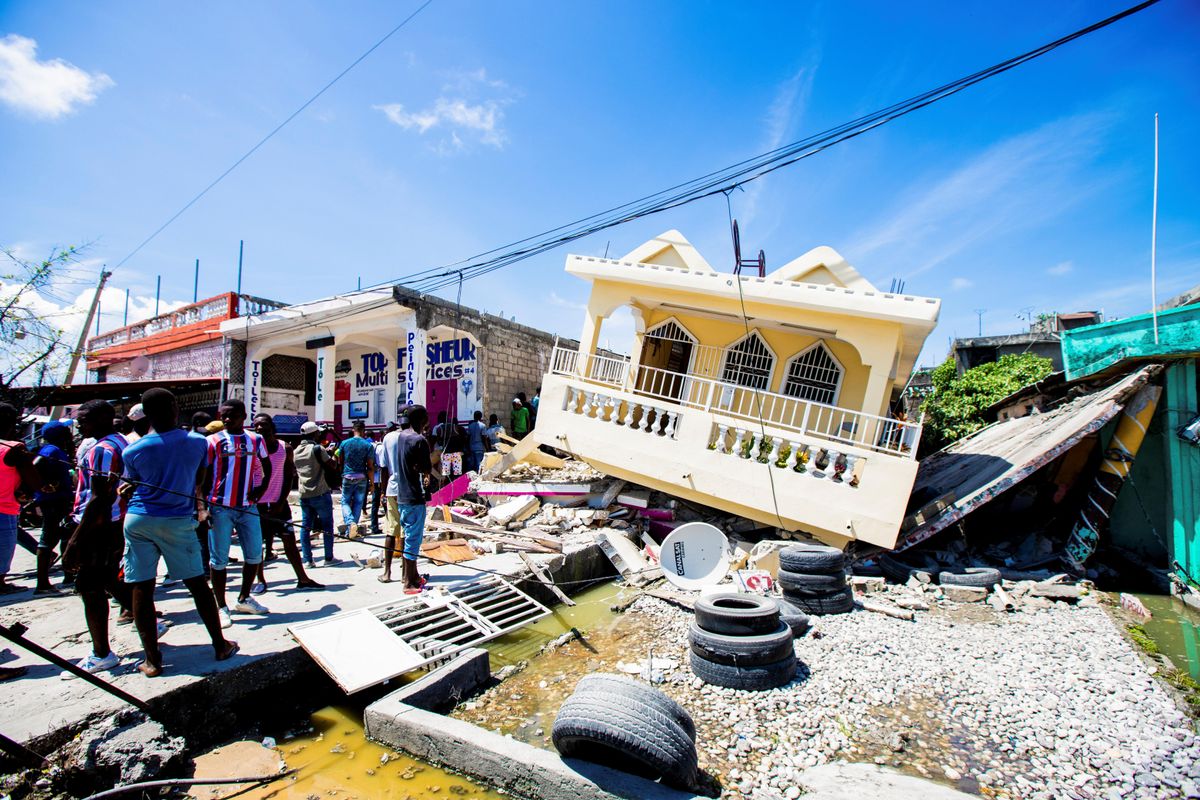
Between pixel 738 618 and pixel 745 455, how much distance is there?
3978 mm

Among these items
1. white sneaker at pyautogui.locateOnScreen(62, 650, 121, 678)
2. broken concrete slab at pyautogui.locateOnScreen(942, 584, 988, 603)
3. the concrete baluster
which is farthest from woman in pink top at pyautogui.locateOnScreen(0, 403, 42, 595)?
broken concrete slab at pyautogui.locateOnScreen(942, 584, 988, 603)

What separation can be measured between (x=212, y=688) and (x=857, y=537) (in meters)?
7.29

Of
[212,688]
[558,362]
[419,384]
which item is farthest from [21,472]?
[419,384]

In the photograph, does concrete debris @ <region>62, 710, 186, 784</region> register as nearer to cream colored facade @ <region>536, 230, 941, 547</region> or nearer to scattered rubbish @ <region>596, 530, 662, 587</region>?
scattered rubbish @ <region>596, 530, 662, 587</region>

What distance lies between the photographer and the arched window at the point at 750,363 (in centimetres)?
1150

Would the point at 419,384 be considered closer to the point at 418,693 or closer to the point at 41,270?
the point at 41,270

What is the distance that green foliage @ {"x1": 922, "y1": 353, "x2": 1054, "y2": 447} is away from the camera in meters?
14.9

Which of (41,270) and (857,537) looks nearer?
(857,537)

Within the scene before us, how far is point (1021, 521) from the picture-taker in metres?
9.78

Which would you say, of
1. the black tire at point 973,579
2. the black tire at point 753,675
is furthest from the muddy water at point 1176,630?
the black tire at point 753,675

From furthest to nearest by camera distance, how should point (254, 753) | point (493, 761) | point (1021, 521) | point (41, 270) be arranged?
point (1021, 521)
point (41, 270)
point (254, 753)
point (493, 761)

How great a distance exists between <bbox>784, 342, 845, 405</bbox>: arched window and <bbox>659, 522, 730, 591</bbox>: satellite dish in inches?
202

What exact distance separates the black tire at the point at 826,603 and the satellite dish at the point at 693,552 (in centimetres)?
108

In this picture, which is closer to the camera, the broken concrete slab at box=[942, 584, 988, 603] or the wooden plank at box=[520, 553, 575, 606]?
the wooden plank at box=[520, 553, 575, 606]
